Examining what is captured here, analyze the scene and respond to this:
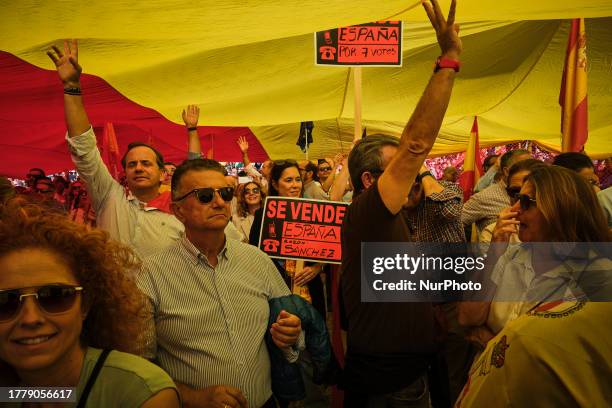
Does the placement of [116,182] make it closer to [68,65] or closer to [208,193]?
[68,65]

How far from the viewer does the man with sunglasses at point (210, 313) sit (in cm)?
197

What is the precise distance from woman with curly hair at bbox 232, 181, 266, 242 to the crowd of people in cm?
227

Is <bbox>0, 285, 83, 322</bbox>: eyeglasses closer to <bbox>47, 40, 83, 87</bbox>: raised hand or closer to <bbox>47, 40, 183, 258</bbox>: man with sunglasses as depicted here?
<bbox>47, 40, 183, 258</bbox>: man with sunglasses

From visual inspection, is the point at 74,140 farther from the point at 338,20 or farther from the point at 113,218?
the point at 338,20

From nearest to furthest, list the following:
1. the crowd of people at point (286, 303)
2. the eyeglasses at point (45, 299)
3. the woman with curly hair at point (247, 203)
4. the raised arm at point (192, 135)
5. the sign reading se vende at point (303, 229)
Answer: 1. the crowd of people at point (286, 303)
2. the eyeglasses at point (45, 299)
3. the sign reading se vende at point (303, 229)
4. the raised arm at point (192, 135)
5. the woman with curly hair at point (247, 203)

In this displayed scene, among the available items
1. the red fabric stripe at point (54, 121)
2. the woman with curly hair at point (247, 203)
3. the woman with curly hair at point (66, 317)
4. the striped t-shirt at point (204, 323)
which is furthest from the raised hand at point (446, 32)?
the red fabric stripe at point (54, 121)

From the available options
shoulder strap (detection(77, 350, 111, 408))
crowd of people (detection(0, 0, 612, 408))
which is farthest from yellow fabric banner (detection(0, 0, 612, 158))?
shoulder strap (detection(77, 350, 111, 408))

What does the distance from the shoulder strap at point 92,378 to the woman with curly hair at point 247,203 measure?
389 centimetres

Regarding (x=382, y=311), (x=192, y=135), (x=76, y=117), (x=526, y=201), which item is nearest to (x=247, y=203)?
(x=192, y=135)

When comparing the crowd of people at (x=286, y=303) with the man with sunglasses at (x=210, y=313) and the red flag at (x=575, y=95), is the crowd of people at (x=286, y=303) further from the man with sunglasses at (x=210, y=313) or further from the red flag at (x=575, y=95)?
the red flag at (x=575, y=95)

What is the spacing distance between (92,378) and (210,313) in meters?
0.69

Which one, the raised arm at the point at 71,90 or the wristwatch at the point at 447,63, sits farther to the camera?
the raised arm at the point at 71,90

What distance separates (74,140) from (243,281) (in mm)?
1340

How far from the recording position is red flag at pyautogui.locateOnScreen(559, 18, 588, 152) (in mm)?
4422
